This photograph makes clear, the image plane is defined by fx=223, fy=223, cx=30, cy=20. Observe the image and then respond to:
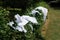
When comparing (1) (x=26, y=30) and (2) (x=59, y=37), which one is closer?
(1) (x=26, y=30)

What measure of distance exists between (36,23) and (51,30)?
7.98ft

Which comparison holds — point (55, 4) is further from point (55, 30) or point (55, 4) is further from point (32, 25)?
point (32, 25)

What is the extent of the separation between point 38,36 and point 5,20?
230cm

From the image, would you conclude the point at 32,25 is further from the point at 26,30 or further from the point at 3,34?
the point at 3,34

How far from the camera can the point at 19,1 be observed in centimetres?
1062

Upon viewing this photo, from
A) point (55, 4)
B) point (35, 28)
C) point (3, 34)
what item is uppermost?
point (3, 34)

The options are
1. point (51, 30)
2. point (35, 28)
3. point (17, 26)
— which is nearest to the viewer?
point (17, 26)

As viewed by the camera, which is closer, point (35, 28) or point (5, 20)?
point (5, 20)

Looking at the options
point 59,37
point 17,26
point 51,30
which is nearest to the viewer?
point 17,26

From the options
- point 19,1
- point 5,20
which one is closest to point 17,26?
point 5,20

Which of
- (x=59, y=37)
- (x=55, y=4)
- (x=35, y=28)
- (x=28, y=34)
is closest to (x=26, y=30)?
(x=28, y=34)

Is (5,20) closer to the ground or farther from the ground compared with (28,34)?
farther from the ground

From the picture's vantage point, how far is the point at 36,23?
23.5 ft

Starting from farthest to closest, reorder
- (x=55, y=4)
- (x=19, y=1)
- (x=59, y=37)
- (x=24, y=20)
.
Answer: (x=55, y=4) → (x=19, y=1) → (x=59, y=37) → (x=24, y=20)
